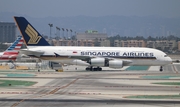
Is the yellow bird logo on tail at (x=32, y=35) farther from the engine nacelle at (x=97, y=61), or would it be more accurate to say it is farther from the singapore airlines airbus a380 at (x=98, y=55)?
the engine nacelle at (x=97, y=61)

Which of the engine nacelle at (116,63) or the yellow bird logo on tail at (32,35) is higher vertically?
the yellow bird logo on tail at (32,35)

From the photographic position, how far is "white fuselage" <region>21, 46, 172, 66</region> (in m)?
72.9

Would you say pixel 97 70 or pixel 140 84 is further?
pixel 97 70

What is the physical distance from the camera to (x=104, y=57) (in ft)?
240

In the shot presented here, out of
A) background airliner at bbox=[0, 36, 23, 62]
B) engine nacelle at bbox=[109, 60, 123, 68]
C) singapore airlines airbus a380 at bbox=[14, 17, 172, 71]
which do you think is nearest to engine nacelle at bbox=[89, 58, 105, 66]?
singapore airlines airbus a380 at bbox=[14, 17, 172, 71]

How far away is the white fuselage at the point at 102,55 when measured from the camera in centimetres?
7288

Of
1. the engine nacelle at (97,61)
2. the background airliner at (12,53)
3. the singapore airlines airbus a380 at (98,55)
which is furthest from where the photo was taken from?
the background airliner at (12,53)

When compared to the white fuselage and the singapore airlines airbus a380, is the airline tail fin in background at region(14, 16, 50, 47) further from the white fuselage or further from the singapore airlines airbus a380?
the white fuselage

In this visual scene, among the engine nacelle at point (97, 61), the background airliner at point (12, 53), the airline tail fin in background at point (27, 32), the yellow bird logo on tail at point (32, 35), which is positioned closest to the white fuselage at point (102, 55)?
the engine nacelle at point (97, 61)

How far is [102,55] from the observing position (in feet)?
241

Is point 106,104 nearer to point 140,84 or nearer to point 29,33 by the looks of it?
point 140,84

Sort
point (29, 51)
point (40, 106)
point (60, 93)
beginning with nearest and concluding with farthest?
point (40, 106) < point (60, 93) < point (29, 51)

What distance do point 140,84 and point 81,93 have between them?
1060 centimetres

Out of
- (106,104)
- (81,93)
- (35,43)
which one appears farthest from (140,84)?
(35,43)
